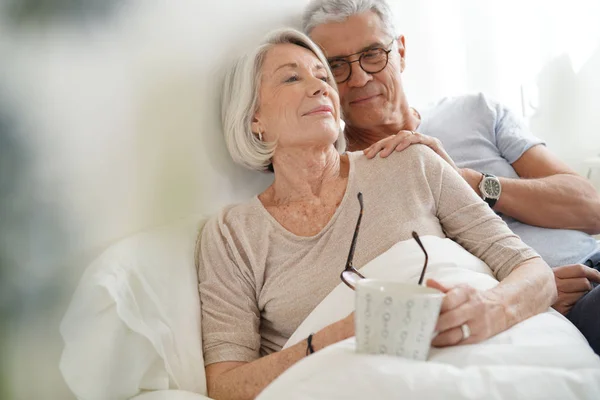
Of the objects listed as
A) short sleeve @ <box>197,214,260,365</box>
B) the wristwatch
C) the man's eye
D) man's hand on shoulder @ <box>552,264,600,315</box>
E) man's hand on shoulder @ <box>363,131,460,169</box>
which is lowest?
man's hand on shoulder @ <box>552,264,600,315</box>

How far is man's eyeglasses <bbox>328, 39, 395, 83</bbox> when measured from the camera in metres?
1.58

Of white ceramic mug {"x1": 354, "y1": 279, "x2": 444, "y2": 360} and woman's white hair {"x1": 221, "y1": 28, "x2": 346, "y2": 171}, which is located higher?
woman's white hair {"x1": 221, "y1": 28, "x2": 346, "y2": 171}

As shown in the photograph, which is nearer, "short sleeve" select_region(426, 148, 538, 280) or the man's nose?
"short sleeve" select_region(426, 148, 538, 280)

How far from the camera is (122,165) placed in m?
0.86

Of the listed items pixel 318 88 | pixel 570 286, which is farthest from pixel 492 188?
pixel 318 88

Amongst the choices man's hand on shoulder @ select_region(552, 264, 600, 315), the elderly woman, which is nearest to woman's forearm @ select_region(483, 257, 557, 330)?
the elderly woman

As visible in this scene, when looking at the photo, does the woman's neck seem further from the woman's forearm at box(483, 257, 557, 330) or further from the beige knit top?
the woman's forearm at box(483, 257, 557, 330)

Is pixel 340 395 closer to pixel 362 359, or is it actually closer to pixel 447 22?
pixel 362 359

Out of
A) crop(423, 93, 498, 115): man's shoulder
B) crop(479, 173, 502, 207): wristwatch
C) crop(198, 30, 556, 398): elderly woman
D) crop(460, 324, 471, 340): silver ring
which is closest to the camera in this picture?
crop(460, 324, 471, 340): silver ring

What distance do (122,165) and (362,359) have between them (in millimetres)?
423

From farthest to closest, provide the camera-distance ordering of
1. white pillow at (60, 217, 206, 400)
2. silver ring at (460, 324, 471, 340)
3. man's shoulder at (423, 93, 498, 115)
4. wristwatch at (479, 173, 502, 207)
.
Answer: man's shoulder at (423, 93, 498, 115), wristwatch at (479, 173, 502, 207), silver ring at (460, 324, 471, 340), white pillow at (60, 217, 206, 400)

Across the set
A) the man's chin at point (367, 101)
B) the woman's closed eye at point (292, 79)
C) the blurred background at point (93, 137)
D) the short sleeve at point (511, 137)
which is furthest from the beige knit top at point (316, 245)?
the short sleeve at point (511, 137)

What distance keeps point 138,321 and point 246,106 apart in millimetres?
556

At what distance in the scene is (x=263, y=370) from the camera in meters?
1.07
